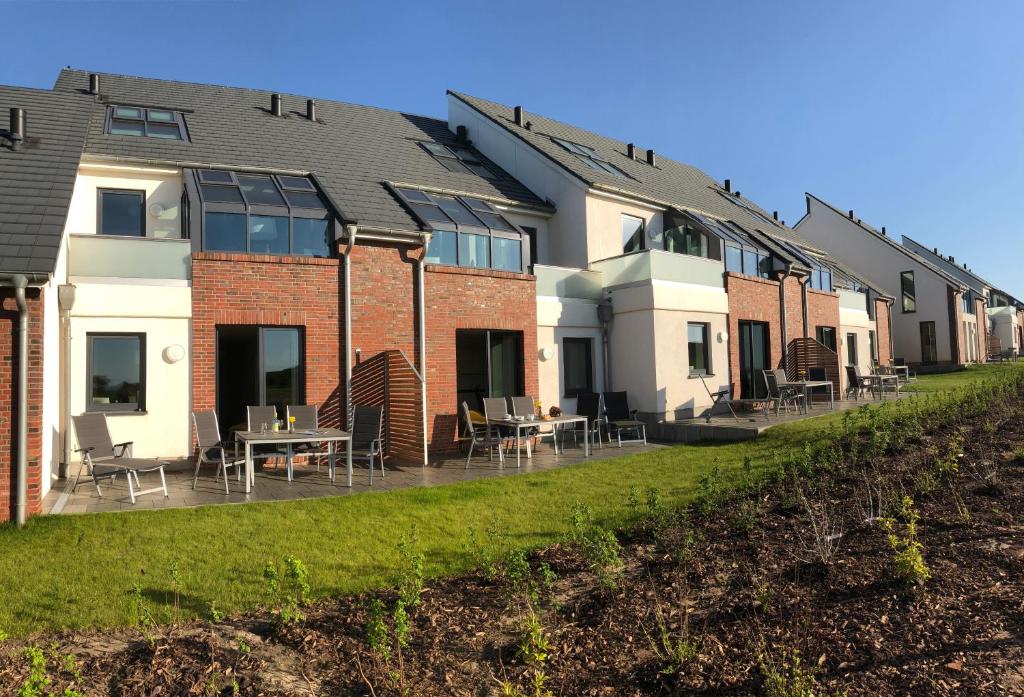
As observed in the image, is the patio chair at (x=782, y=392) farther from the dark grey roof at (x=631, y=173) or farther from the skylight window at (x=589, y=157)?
the skylight window at (x=589, y=157)

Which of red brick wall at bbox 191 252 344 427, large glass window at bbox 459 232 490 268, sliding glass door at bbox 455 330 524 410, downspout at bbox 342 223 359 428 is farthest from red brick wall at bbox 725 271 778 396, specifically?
red brick wall at bbox 191 252 344 427

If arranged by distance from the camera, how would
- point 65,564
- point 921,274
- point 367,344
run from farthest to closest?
point 921,274, point 367,344, point 65,564

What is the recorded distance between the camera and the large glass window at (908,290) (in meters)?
35.7

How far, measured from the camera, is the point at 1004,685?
3512mm

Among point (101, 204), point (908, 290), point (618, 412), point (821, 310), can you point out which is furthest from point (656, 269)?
point (908, 290)

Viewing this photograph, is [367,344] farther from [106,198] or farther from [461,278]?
[106,198]

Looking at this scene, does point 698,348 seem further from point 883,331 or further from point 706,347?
point 883,331

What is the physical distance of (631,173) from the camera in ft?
68.5

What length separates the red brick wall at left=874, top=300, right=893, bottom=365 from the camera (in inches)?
1188

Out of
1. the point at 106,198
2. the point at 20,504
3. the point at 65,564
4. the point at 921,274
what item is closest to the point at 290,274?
the point at 106,198

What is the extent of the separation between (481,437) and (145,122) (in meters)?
9.65

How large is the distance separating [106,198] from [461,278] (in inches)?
259

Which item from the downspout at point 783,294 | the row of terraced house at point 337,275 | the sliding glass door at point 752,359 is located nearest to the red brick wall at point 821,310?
the row of terraced house at point 337,275

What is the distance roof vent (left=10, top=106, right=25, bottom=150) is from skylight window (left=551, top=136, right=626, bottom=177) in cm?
1303
